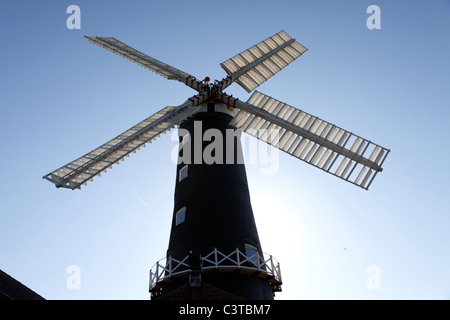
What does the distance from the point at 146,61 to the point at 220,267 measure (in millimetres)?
13140

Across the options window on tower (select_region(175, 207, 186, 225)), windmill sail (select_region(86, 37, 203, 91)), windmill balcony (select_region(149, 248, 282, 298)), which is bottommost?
windmill balcony (select_region(149, 248, 282, 298))

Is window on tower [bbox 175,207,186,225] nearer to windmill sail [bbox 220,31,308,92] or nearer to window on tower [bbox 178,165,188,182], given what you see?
window on tower [bbox 178,165,188,182]

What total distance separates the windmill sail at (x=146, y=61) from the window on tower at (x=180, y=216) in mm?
6910

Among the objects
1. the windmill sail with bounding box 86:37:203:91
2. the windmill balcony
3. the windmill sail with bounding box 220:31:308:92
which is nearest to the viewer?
the windmill balcony

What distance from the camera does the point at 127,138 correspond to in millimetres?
17562

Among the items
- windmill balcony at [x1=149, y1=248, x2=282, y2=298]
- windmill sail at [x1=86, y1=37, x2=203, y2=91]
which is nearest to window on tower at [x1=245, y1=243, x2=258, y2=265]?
windmill balcony at [x1=149, y1=248, x2=282, y2=298]

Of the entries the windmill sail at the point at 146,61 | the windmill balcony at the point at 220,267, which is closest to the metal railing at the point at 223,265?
the windmill balcony at the point at 220,267

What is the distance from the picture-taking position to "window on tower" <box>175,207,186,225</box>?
15602mm

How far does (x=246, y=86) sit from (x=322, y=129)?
17.6 feet

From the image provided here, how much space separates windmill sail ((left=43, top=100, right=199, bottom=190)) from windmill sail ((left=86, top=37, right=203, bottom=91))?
1693 millimetres

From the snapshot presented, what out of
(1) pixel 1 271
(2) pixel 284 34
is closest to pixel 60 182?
(1) pixel 1 271
